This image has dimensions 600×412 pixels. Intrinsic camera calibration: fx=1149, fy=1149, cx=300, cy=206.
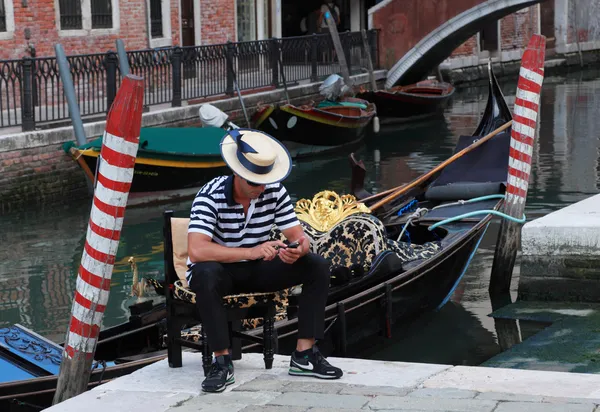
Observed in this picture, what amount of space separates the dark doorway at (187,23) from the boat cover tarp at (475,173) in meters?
6.46

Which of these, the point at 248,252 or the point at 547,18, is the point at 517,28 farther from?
the point at 248,252

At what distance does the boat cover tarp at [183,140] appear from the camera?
9.09 m

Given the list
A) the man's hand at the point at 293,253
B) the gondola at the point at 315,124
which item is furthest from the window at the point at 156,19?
the man's hand at the point at 293,253

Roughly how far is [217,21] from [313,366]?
1054cm

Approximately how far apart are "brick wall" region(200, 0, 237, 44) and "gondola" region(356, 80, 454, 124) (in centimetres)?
172

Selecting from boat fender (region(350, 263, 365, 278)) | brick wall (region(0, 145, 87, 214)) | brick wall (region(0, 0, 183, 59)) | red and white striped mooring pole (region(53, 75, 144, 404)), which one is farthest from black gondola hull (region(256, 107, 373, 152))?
red and white striped mooring pole (region(53, 75, 144, 404))

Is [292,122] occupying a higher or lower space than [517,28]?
lower

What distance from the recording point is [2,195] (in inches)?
330

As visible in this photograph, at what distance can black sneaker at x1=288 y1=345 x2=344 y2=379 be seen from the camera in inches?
123

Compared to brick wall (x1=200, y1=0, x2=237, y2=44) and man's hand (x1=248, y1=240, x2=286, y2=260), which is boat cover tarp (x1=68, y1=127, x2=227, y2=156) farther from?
man's hand (x1=248, y1=240, x2=286, y2=260)

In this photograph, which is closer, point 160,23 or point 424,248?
point 424,248

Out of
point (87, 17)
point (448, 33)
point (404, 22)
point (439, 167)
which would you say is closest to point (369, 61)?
point (404, 22)

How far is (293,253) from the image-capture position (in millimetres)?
3041

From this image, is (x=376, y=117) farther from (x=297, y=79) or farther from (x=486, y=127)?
(x=486, y=127)
